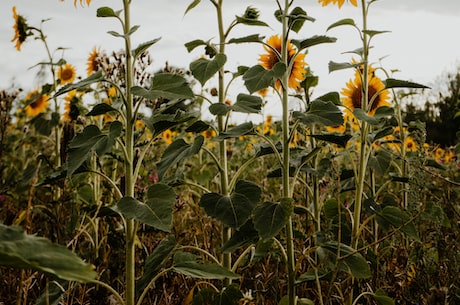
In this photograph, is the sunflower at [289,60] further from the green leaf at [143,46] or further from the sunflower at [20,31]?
the sunflower at [20,31]

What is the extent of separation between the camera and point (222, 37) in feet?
5.72

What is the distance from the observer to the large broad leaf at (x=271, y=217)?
1349 mm

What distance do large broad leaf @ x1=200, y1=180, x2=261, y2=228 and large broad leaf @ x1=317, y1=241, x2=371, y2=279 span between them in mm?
255

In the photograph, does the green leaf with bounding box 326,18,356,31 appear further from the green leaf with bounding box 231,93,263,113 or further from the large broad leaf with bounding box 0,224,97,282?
the large broad leaf with bounding box 0,224,97,282

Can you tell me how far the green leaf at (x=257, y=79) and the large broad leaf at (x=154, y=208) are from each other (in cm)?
37

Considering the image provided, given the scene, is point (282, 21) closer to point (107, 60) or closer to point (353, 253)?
point (353, 253)

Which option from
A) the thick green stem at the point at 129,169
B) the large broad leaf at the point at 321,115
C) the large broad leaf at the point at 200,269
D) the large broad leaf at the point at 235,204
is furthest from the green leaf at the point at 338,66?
the large broad leaf at the point at 200,269

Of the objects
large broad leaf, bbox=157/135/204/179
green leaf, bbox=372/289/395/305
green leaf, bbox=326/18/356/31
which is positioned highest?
green leaf, bbox=326/18/356/31

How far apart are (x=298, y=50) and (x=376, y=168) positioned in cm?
79

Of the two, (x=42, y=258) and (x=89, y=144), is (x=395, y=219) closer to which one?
(x=89, y=144)

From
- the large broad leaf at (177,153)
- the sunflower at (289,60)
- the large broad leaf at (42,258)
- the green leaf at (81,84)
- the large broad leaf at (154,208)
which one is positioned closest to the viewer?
the large broad leaf at (42,258)

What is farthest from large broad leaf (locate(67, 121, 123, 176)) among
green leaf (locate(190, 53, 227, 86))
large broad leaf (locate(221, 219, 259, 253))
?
large broad leaf (locate(221, 219, 259, 253))

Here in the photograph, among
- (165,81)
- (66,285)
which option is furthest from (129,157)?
(66,285)

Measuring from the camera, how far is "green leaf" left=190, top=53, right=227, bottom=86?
154 cm
